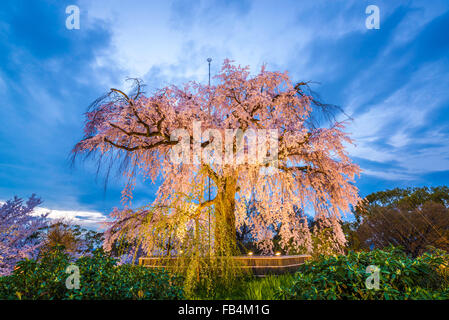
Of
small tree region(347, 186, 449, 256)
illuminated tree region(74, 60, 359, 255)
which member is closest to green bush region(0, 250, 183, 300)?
illuminated tree region(74, 60, 359, 255)

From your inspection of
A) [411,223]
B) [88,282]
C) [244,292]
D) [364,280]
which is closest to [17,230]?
[88,282]

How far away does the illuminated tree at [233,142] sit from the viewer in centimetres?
734

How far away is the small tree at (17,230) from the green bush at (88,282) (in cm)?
325

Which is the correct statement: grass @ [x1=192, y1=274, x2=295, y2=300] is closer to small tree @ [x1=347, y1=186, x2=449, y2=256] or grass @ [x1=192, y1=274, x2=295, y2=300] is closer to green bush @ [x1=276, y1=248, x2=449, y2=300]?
green bush @ [x1=276, y1=248, x2=449, y2=300]

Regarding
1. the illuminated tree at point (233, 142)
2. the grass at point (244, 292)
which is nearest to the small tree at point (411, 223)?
the illuminated tree at point (233, 142)

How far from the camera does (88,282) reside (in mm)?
2785

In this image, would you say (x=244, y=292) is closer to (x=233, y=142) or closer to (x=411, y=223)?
(x=233, y=142)

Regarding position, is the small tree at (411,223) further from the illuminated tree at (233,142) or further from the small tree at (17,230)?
the small tree at (17,230)

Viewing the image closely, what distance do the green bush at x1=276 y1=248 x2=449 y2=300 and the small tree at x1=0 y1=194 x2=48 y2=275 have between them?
593 cm

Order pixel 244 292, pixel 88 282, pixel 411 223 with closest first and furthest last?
1. pixel 88 282
2. pixel 244 292
3. pixel 411 223

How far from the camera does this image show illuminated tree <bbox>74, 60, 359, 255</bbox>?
7.34m

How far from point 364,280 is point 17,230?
711cm

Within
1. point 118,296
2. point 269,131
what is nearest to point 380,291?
point 118,296

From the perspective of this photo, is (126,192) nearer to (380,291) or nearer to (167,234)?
(167,234)
